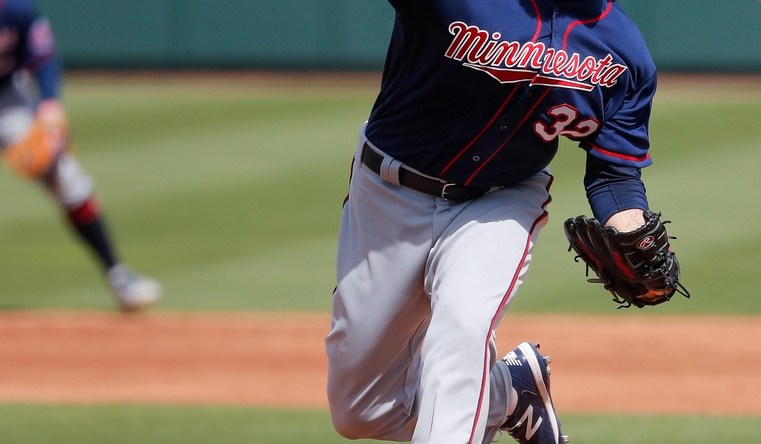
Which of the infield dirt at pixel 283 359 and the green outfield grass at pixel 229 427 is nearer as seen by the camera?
the green outfield grass at pixel 229 427

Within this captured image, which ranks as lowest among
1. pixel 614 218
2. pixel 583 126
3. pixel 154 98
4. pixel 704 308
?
pixel 154 98

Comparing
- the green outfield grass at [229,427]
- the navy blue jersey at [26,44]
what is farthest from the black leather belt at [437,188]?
the navy blue jersey at [26,44]

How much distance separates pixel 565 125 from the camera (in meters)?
3.54

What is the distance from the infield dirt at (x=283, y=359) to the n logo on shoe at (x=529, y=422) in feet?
4.66

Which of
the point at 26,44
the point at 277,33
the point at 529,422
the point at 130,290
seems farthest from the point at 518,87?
the point at 277,33

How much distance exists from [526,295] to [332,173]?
3.69m

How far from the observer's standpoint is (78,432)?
4.88 metres

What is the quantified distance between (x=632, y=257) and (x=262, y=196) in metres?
7.30

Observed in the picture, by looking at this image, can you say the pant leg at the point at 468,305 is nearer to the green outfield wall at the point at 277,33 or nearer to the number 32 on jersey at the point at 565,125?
the number 32 on jersey at the point at 565,125

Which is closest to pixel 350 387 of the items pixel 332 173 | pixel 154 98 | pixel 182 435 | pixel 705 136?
pixel 182 435

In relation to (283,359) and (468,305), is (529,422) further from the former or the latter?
(283,359)

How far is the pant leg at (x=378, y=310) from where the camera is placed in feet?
12.1

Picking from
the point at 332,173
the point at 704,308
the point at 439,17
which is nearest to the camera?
the point at 439,17

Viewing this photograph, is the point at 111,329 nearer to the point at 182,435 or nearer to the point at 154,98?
the point at 182,435
